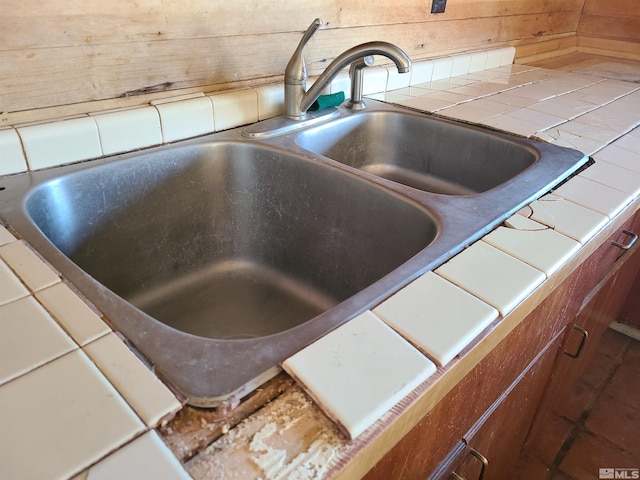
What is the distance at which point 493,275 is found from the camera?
0.61 metres

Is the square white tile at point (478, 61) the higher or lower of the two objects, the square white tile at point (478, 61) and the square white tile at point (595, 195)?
the higher

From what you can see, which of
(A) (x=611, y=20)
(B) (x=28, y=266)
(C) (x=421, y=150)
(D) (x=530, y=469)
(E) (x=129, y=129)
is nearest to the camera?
(B) (x=28, y=266)

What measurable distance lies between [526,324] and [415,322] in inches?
11.3

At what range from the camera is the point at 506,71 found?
1.79 m

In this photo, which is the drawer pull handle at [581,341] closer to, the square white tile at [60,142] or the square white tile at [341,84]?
the square white tile at [341,84]

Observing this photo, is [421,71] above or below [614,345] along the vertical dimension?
above

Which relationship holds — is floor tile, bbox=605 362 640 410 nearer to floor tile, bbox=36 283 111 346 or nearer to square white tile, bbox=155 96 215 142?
square white tile, bbox=155 96 215 142

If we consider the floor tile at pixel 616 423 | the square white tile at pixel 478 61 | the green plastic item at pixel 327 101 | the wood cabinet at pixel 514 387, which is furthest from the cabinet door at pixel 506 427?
the square white tile at pixel 478 61

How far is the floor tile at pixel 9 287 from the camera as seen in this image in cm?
52

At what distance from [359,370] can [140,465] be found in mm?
200

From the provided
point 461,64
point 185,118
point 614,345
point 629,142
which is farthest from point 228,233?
point 614,345

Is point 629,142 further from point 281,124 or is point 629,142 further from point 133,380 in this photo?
point 133,380

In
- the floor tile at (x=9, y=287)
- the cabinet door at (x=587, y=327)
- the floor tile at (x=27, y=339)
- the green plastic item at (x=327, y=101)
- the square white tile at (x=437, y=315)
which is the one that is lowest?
the cabinet door at (x=587, y=327)

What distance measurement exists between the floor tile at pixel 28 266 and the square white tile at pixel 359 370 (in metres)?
0.30
